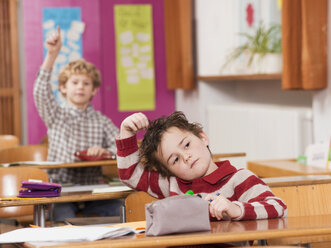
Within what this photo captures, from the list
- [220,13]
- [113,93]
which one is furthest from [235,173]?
[113,93]

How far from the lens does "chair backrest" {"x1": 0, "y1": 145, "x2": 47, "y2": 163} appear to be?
166 inches

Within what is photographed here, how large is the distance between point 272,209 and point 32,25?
6.14m

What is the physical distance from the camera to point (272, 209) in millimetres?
1898

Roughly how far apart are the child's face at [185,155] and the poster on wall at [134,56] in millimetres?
5668

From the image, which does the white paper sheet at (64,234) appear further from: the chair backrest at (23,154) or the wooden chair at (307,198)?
the chair backrest at (23,154)

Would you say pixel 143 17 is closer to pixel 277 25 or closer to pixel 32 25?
pixel 32 25

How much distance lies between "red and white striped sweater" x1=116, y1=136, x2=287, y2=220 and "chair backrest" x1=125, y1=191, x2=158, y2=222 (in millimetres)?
35

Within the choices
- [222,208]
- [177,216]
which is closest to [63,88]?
[222,208]

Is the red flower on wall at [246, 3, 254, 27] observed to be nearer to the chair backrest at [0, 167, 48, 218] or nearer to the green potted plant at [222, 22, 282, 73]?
the green potted plant at [222, 22, 282, 73]

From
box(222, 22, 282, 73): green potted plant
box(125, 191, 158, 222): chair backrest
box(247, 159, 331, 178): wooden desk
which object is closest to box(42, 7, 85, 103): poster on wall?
box(222, 22, 282, 73): green potted plant

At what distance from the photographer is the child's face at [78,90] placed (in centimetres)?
438

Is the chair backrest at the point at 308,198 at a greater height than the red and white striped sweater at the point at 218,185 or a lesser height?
lesser

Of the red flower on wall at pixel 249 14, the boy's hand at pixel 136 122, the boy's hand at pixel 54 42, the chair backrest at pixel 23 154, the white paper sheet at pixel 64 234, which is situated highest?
the red flower on wall at pixel 249 14

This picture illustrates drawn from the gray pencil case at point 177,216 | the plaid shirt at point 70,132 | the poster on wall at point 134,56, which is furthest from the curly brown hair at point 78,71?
the poster on wall at point 134,56
